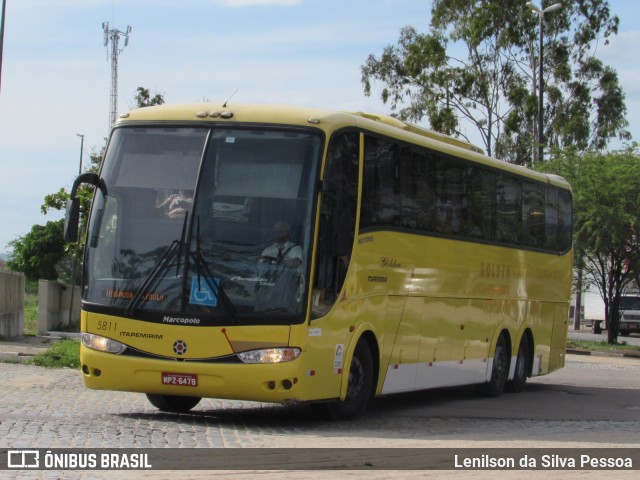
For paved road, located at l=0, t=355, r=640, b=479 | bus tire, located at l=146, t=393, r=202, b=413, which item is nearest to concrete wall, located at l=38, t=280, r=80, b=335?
paved road, located at l=0, t=355, r=640, b=479

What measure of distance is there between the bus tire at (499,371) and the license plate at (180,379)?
8.00 m

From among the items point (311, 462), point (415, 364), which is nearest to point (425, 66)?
point (415, 364)

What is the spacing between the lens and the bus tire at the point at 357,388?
13461 millimetres

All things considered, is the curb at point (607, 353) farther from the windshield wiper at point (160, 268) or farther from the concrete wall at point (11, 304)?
the windshield wiper at point (160, 268)

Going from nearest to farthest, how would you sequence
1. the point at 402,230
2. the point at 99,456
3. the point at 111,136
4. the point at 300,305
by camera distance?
the point at 99,456 < the point at 300,305 < the point at 111,136 < the point at 402,230

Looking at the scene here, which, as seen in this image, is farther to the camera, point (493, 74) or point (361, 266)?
point (493, 74)

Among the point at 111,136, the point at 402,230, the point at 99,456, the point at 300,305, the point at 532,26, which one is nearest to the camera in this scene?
the point at 99,456

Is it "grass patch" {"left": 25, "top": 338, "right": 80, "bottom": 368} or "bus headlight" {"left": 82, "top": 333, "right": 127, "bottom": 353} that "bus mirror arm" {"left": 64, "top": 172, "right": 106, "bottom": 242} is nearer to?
"bus headlight" {"left": 82, "top": 333, "right": 127, "bottom": 353}

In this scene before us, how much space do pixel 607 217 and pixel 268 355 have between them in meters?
27.8

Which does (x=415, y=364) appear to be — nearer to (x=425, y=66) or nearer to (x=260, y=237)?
(x=260, y=237)

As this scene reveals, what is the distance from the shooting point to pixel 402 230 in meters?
14.9

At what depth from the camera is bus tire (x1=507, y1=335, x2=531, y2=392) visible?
67.2 ft

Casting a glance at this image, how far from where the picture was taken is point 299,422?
13508 mm

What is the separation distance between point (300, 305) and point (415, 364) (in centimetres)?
387
